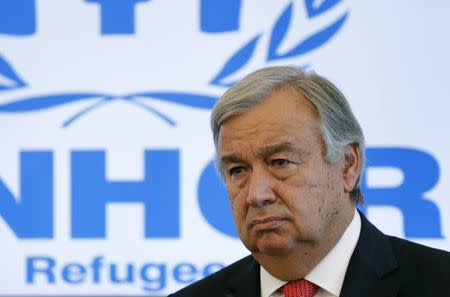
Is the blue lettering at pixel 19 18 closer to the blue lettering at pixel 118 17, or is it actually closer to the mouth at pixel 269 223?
the blue lettering at pixel 118 17

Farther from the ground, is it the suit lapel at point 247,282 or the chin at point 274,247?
the chin at point 274,247

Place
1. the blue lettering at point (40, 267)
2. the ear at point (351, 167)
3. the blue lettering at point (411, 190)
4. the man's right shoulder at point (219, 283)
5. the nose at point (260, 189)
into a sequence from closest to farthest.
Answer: the nose at point (260, 189)
the ear at point (351, 167)
the man's right shoulder at point (219, 283)
the blue lettering at point (411, 190)
the blue lettering at point (40, 267)

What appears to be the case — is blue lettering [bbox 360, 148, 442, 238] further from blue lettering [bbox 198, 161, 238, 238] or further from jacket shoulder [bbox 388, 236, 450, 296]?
jacket shoulder [bbox 388, 236, 450, 296]

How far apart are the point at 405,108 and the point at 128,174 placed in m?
1.13

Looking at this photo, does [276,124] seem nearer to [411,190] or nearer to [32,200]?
[411,190]

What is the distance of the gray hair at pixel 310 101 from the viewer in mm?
2051

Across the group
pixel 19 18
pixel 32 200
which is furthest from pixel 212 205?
pixel 19 18

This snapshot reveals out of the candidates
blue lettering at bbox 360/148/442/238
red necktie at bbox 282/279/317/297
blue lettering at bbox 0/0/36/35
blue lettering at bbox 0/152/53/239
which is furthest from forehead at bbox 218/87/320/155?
blue lettering at bbox 0/0/36/35

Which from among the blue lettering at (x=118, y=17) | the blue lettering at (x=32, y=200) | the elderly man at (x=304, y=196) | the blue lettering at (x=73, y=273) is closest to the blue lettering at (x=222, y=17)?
the blue lettering at (x=118, y=17)

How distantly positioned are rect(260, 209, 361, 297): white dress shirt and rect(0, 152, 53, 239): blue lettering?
5.26 ft

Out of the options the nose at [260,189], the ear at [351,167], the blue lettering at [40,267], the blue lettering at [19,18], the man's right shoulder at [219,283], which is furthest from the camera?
the blue lettering at [19,18]

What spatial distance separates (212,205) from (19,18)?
1.11 m

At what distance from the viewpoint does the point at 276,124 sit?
6.61 ft

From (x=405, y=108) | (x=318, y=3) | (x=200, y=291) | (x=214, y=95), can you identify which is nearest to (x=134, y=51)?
(x=214, y=95)
